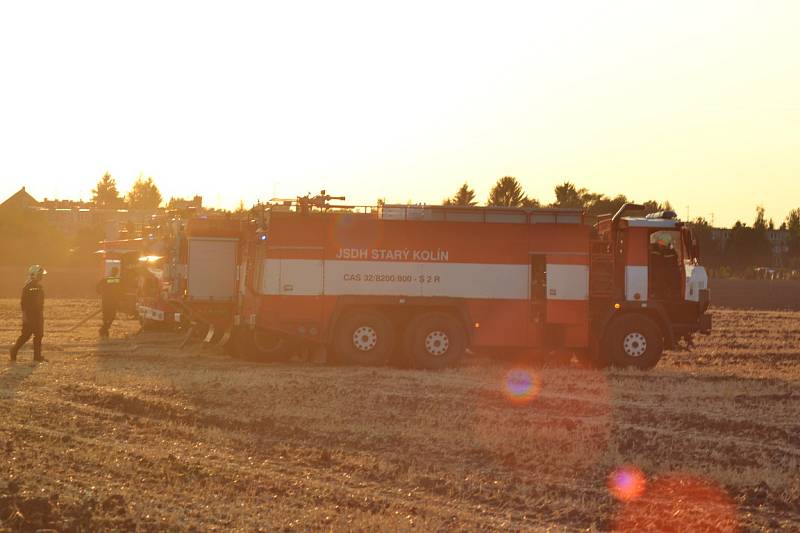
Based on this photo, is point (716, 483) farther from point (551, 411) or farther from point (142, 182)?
point (142, 182)

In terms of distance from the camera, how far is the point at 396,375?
1805 cm

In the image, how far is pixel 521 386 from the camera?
17.0 metres

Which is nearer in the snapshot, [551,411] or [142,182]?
[551,411]

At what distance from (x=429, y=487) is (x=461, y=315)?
10.3 m

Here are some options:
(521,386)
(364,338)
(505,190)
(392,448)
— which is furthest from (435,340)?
(505,190)

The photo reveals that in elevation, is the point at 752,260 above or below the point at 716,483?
above

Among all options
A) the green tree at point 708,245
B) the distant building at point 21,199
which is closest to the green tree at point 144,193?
the distant building at point 21,199

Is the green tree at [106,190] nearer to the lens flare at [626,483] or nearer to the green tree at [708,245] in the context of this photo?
the green tree at [708,245]

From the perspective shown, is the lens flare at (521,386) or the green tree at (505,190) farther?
the green tree at (505,190)

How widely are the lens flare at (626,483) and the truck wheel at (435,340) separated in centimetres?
916

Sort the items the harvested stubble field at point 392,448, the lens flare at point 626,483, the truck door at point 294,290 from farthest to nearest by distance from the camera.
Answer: the truck door at point 294,290 < the lens flare at point 626,483 < the harvested stubble field at point 392,448

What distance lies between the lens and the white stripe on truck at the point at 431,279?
1959cm

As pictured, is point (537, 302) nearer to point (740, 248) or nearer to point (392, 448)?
point (392, 448)

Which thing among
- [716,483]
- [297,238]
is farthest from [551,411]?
[297,238]
